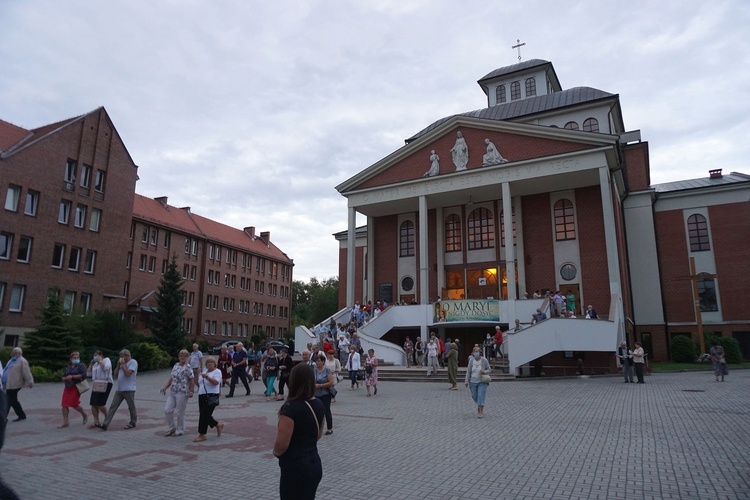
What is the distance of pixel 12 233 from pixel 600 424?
3456 centimetres

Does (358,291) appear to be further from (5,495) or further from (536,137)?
(5,495)

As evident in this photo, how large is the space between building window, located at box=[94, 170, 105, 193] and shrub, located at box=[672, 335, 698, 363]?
1621 inches

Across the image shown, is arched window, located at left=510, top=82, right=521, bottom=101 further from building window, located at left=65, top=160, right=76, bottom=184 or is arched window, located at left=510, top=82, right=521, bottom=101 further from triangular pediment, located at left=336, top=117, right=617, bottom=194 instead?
building window, located at left=65, top=160, right=76, bottom=184

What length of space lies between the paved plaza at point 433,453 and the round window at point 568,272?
14.9 meters

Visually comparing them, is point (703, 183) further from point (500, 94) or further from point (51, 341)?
point (51, 341)

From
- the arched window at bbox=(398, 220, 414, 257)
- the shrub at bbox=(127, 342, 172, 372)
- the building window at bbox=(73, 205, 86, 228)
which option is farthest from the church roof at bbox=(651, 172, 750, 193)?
the building window at bbox=(73, 205, 86, 228)

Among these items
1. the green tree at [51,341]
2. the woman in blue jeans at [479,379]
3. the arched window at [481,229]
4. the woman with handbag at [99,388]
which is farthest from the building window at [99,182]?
the woman in blue jeans at [479,379]

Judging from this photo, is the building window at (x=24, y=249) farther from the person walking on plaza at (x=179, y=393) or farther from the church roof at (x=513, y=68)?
the church roof at (x=513, y=68)

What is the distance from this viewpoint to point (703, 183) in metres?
36.0

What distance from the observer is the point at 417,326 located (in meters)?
28.5

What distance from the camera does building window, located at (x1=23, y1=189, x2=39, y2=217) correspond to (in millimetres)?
32294

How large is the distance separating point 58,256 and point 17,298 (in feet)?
13.1

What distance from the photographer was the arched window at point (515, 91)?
139 feet

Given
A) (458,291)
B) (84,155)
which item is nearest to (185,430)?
(458,291)
